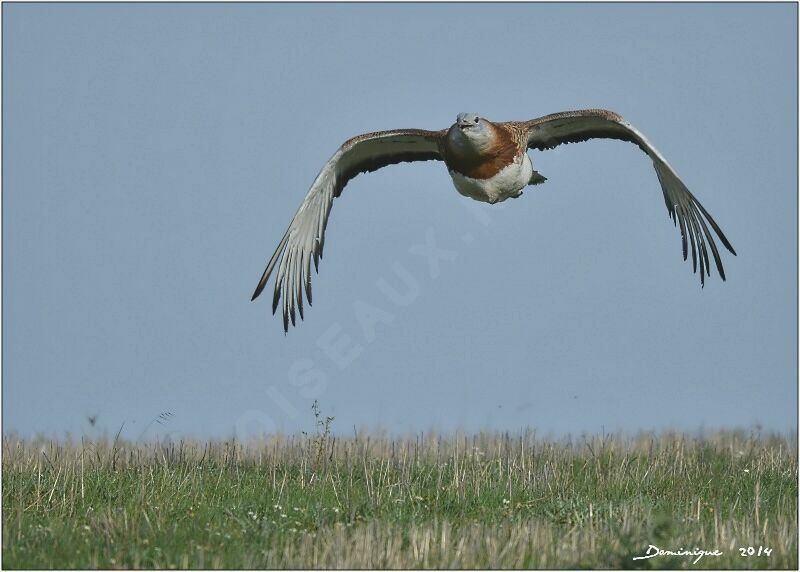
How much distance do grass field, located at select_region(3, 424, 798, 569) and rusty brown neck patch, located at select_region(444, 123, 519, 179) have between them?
95.0 inches

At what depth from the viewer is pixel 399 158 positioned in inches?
466

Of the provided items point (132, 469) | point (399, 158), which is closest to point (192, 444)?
point (132, 469)

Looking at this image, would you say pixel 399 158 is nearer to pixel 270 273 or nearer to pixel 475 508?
pixel 270 273

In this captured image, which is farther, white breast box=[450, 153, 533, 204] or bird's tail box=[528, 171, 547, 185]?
bird's tail box=[528, 171, 547, 185]

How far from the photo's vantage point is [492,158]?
1083cm

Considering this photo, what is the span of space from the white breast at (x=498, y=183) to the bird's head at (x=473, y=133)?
0.30 m

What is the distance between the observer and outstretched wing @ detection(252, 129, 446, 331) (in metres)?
10.9

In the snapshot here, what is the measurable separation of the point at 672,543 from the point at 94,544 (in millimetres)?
3430

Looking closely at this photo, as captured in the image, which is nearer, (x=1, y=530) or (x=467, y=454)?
(x=1, y=530)

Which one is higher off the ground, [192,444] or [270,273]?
[270,273]

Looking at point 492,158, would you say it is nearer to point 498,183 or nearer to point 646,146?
point 498,183
